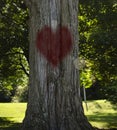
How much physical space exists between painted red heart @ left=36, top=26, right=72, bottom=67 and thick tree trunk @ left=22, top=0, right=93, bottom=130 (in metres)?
0.11

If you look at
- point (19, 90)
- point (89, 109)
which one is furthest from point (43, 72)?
point (19, 90)

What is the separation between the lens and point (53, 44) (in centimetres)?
1027

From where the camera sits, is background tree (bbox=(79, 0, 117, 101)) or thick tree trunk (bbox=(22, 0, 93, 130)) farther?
background tree (bbox=(79, 0, 117, 101))

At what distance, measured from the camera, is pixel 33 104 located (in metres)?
10.3

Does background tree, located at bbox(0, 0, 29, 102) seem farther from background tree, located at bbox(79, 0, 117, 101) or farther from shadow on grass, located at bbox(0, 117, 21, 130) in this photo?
shadow on grass, located at bbox(0, 117, 21, 130)

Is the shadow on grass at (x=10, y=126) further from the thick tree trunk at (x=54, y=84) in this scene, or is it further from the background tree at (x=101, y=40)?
the thick tree trunk at (x=54, y=84)

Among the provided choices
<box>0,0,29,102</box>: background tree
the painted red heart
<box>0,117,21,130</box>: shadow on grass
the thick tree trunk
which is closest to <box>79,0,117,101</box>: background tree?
<box>0,0,29,102</box>: background tree

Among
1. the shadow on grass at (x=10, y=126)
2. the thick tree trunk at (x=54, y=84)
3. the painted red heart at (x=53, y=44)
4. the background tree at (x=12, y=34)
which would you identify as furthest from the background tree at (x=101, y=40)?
the painted red heart at (x=53, y=44)

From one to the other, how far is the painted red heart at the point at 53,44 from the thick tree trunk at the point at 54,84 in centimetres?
11

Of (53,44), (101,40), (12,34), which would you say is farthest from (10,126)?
(53,44)

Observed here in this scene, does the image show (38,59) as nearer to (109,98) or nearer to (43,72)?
(43,72)

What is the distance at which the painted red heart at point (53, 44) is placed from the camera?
10227 mm

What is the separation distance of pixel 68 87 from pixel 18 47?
10.9 m

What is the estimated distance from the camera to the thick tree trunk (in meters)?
10.1
